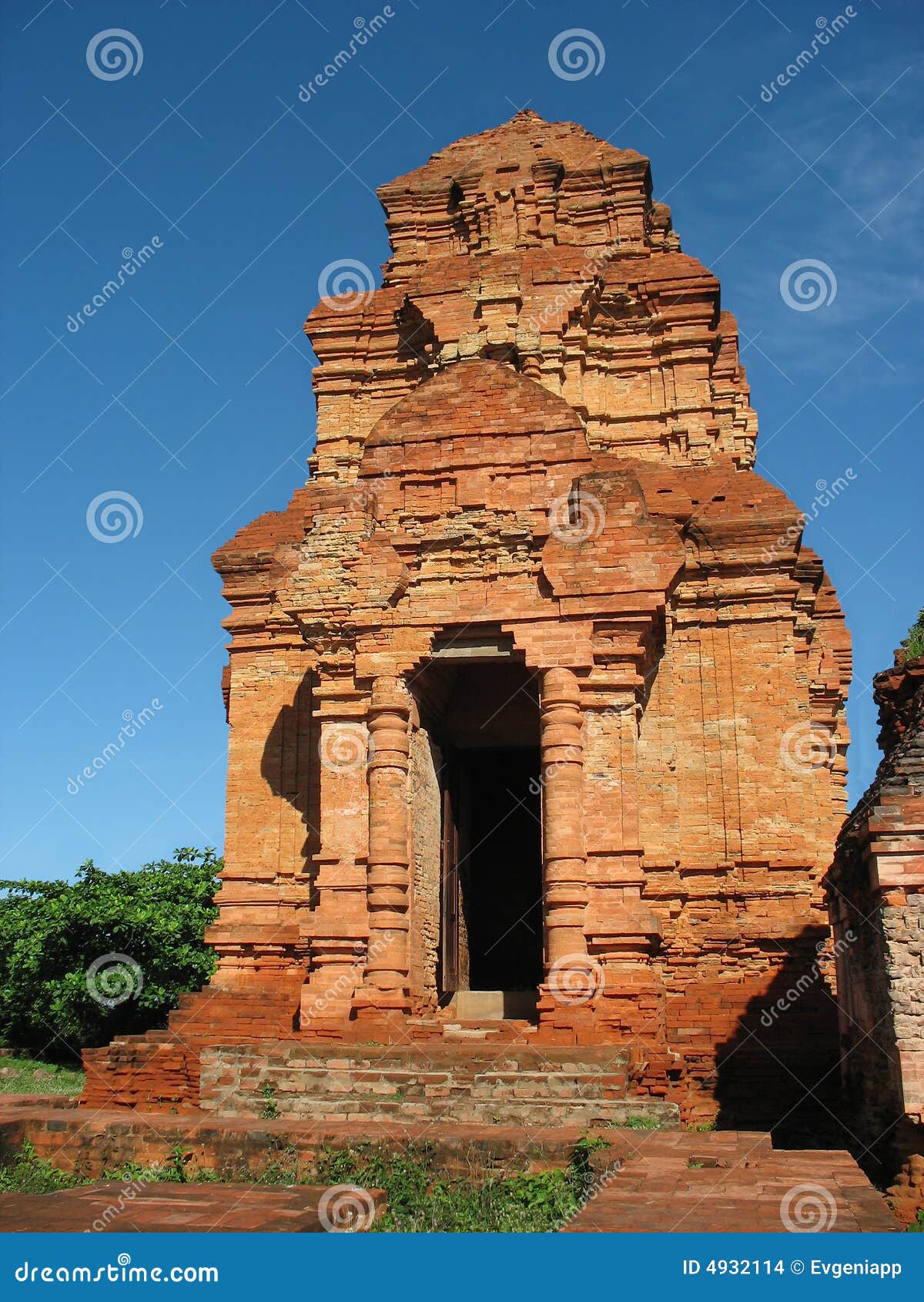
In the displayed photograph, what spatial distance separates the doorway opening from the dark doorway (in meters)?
0.02

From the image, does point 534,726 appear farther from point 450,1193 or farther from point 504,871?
point 450,1193

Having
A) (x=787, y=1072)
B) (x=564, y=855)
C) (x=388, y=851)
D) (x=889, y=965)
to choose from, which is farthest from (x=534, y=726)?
(x=889, y=965)

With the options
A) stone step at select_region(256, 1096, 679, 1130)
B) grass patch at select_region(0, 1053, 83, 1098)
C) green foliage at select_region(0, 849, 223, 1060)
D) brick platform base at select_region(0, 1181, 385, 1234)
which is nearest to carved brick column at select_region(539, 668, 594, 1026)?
stone step at select_region(256, 1096, 679, 1130)

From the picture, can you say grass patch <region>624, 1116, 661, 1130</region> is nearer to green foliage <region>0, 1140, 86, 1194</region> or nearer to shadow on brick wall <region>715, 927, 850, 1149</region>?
shadow on brick wall <region>715, 927, 850, 1149</region>

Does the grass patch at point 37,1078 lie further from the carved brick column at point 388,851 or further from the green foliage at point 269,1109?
the green foliage at point 269,1109

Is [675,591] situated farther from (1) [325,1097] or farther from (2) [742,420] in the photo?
(1) [325,1097]

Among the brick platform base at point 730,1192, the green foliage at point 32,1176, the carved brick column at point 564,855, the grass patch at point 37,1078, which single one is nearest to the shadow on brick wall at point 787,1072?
the carved brick column at point 564,855

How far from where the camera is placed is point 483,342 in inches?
792

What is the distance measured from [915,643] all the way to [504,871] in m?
8.04

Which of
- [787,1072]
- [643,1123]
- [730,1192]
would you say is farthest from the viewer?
[787,1072]

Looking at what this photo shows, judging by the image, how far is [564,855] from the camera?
13812mm

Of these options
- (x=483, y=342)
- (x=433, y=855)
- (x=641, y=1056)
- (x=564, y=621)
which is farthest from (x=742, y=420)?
(x=641, y=1056)

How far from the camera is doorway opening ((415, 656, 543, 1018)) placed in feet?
54.4

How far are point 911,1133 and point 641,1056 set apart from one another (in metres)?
3.25
